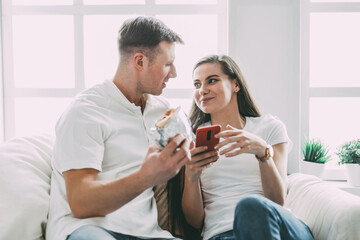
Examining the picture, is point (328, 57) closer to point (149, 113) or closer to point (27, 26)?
point (149, 113)

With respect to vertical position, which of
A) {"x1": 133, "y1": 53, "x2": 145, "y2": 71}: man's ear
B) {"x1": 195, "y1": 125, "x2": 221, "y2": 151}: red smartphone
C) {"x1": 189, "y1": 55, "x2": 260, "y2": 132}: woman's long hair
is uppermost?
{"x1": 133, "y1": 53, "x2": 145, "y2": 71}: man's ear

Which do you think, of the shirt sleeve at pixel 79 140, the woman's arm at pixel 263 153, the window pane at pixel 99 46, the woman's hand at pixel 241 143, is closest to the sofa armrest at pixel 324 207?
the woman's arm at pixel 263 153

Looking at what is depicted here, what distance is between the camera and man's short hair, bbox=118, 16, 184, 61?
1.40m

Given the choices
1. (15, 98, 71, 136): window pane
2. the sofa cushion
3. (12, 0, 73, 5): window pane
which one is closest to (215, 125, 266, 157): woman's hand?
the sofa cushion

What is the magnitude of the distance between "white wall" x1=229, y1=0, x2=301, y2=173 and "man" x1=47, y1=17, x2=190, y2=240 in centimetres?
80

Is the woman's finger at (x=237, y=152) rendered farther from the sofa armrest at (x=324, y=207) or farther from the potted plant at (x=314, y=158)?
the potted plant at (x=314, y=158)

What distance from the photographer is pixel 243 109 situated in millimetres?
1739

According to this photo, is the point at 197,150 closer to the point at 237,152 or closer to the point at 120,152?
the point at 237,152

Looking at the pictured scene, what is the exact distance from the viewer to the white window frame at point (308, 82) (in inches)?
91.6

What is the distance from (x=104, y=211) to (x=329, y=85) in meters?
1.93

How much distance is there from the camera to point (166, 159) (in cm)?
99

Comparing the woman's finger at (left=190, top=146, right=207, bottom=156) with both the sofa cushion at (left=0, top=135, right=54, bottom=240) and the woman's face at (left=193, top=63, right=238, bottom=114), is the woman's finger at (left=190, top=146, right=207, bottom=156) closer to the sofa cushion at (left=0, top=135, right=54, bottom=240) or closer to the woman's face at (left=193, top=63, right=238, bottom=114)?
the woman's face at (left=193, top=63, right=238, bottom=114)

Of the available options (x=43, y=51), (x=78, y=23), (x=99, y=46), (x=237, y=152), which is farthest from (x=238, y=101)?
(x=43, y=51)

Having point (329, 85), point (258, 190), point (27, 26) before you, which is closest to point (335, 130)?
point (329, 85)
